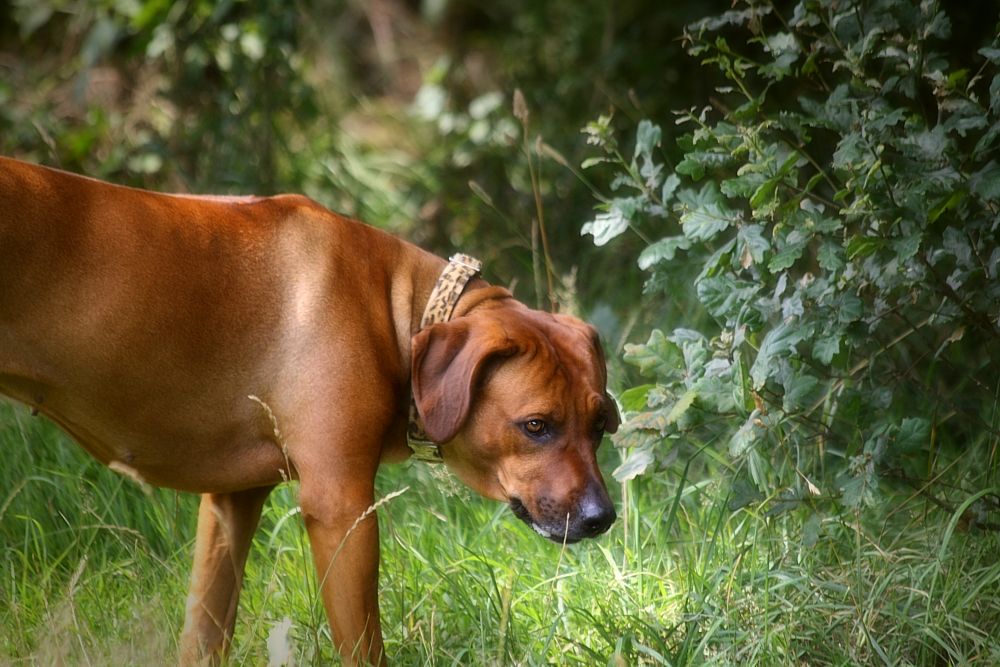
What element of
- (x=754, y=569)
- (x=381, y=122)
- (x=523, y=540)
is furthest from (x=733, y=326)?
(x=381, y=122)

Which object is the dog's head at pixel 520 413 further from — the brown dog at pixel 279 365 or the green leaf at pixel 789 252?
the green leaf at pixel 789 252

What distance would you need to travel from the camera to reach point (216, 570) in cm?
342

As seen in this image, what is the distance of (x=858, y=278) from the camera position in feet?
11.1

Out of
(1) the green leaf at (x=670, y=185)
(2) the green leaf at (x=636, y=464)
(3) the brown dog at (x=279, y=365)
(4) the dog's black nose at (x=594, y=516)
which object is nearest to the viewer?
(3) the brown dog at (x=279, y=365)

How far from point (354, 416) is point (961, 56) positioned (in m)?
4.32

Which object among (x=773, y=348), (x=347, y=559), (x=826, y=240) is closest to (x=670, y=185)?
(x=826, y=240)

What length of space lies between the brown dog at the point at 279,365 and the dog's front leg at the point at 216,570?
0.16 ft

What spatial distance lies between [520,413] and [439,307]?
0.40 m

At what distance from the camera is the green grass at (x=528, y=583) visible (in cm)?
312

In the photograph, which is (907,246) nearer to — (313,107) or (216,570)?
(216,570)

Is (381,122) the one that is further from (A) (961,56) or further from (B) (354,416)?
(B) (354,416)

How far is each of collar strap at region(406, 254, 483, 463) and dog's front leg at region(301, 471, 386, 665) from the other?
249mm

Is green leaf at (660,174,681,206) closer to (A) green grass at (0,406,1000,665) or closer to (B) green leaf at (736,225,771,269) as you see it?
(B) green leaf at (736,225,771,269)

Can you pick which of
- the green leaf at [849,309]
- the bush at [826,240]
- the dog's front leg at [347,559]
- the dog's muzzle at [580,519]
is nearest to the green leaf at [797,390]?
the bush at [826,240]
